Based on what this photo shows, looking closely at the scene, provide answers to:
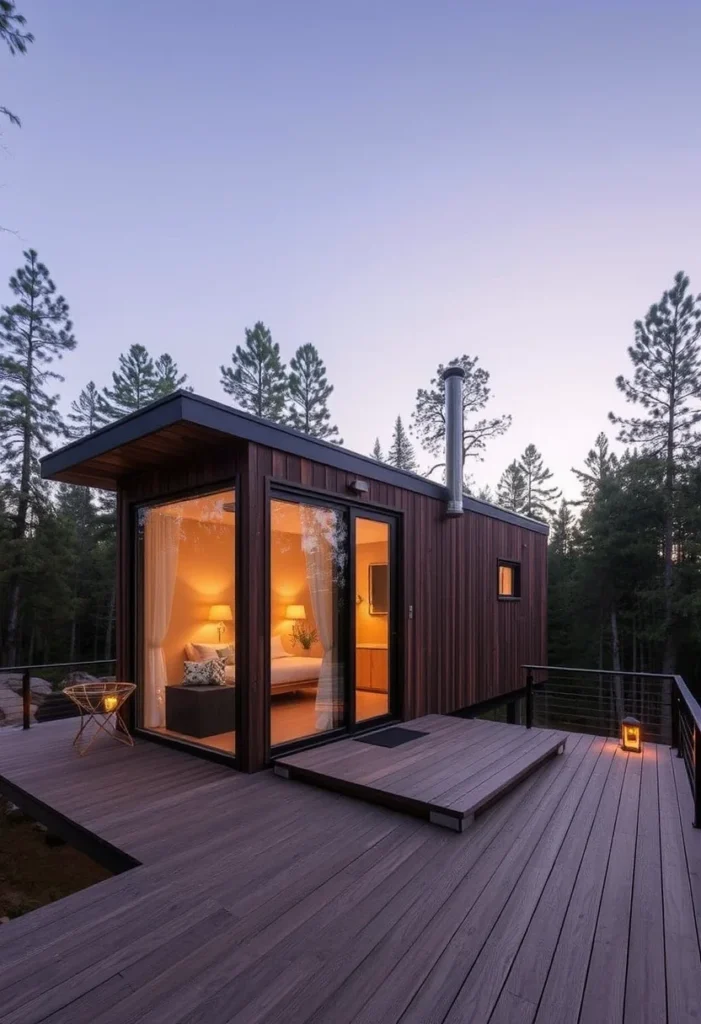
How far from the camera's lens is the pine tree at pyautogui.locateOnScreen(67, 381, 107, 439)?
16875mm

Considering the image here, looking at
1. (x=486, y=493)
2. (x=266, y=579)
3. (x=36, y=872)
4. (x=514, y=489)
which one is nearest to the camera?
(x=36, y=872)

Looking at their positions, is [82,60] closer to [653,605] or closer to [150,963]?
[150,963]

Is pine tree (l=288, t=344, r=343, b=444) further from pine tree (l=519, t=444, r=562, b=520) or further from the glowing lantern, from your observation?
the glowing lantern

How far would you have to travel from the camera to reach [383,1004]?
154cm

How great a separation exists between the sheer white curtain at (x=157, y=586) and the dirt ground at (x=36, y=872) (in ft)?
4.21

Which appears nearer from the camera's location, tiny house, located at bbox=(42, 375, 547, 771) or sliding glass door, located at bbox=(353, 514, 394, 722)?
tiny house, located at bbox=(42, 375, 547, 771)

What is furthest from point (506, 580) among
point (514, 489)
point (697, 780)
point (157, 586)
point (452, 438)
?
point (514, 489)

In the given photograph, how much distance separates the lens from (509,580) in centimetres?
809

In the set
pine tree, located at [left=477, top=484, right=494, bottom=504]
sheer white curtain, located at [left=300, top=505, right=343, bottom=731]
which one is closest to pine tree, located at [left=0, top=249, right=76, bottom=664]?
sheer white curtain, located at [left=300, top=505, right=343, bottom=731]

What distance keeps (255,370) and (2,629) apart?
1122cm

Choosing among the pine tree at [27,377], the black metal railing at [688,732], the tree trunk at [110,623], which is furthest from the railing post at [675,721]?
the tree trunk at [110,623]

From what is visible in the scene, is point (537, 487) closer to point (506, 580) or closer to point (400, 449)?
point (400, 449)

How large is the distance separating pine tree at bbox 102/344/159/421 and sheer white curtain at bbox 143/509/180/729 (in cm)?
1225

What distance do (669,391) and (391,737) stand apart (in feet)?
41.1
